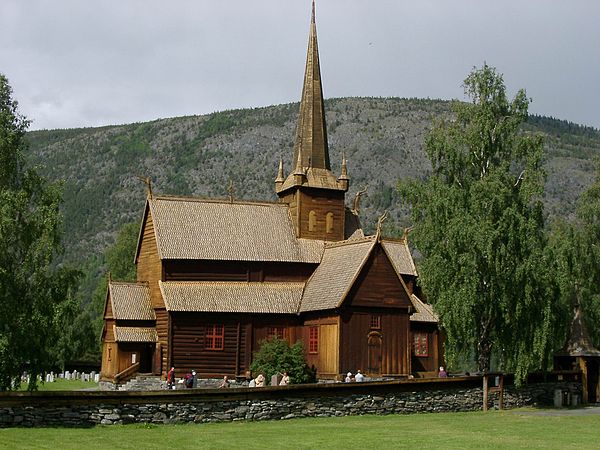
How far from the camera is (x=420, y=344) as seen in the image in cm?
5603

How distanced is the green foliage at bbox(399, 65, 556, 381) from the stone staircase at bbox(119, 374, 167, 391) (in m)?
15.1

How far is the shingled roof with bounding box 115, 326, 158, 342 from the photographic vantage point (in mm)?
51000

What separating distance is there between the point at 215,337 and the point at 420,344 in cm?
1267

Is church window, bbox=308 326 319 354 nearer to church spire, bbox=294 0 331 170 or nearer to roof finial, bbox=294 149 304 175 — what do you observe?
roof finial, bbox=294 149 304 175

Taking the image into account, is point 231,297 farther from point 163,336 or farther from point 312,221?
point 312,221

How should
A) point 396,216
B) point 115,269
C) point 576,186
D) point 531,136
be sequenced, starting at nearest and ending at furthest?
point 531,136 < point 115,269 < point 396,216 < point 576,186

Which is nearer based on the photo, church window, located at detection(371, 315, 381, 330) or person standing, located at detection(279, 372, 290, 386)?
person standing, located at detection(279, 372, 290, 386)

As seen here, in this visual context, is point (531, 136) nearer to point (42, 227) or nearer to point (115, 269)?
point (42, 227)

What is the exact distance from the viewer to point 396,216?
592 feet

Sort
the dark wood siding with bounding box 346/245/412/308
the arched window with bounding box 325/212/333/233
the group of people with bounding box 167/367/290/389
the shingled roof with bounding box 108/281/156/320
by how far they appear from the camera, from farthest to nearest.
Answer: the arched window with bounding box 325/212/333/233
the shingled roof with bounding box 108/281/156/320
the dark wood siding with bounding box 346/245/412/308
the group of people with bounding box 167/367/290/389

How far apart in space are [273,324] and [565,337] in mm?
15384

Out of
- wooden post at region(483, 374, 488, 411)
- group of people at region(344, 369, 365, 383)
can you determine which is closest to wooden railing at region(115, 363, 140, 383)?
group of people at region(344, 369, 365, 383)

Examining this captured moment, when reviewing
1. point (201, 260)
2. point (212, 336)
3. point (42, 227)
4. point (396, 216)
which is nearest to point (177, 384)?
point (212, 336)

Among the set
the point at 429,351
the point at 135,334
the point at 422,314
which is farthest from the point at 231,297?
the point at 429,351
